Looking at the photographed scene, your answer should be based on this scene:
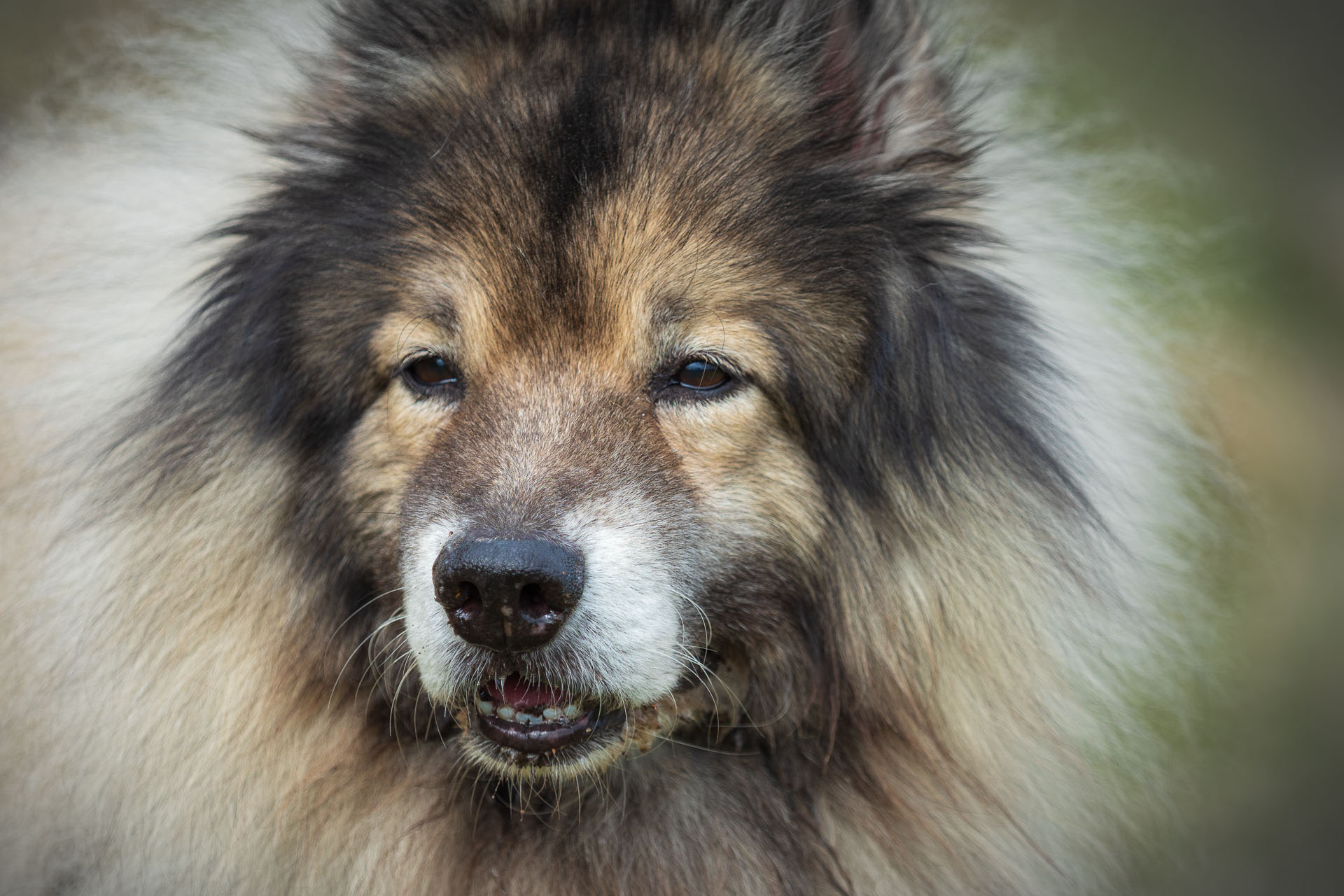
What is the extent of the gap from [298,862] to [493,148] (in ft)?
4.71

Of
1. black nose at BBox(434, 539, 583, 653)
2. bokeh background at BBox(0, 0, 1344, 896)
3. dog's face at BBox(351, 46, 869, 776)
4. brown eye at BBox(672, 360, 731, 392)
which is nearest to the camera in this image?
black nose at BBox(434, 539, 583, 653)

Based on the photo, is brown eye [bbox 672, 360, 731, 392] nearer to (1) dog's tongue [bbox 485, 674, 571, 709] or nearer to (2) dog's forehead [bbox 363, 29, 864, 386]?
(2) dog's forehead [bbox 363, 29, 864, 386]

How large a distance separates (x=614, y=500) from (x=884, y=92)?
898mm

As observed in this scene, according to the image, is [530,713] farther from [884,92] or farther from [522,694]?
[884,92]

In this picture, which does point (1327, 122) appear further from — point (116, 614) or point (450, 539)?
point (116, 614)

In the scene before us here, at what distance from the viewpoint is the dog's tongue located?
83.5 inches

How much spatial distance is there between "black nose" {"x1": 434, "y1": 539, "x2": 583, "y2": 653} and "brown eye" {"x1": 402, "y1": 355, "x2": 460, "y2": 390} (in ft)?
1.44

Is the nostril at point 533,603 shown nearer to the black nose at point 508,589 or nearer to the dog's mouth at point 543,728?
the black nose at point 508,589

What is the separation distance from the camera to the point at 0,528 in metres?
2.72

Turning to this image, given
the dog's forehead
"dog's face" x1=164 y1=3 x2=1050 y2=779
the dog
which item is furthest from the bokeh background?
the dog's forehead

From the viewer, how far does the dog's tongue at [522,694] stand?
6.96 ft

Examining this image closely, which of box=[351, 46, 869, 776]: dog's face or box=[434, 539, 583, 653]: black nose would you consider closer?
box=[434, 539, 583, 653]: black nose

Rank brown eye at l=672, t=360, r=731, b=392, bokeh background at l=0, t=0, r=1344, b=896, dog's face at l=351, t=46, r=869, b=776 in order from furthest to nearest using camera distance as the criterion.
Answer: bokeh background at l=0, t=0, r=1344, b=896 → brown eye at l=672, t=360, r=731, b=392 → dog's face at l=351, t=46, r=869, b=776

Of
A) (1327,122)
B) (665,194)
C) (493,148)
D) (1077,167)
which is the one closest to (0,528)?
(493,148)
